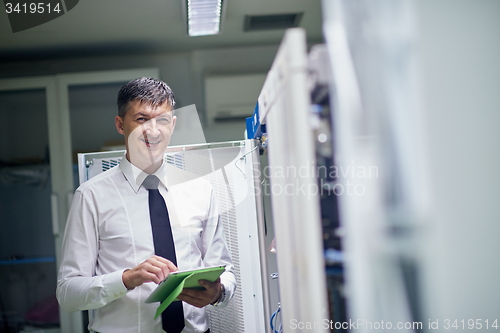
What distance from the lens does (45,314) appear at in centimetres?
279

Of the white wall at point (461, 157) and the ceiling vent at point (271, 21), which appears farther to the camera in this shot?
the ceiling vent at point (271, 21)

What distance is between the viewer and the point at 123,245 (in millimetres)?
1357

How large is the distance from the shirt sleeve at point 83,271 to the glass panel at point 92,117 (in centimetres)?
174

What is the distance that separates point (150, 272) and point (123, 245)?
0.21 meters

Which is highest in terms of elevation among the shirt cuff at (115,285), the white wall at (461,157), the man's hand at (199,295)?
the white wall at (461,157)

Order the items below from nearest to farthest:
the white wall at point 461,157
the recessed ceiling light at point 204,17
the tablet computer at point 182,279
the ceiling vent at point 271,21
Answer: the white wall at point 461,157 → the tablet computer at point 182,279 → the recessed ceiling light at point 204,17 → the ceiling vent at point 271,21

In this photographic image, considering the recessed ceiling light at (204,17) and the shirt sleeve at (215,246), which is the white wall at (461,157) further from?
the recessed ceiling light at (204,17)

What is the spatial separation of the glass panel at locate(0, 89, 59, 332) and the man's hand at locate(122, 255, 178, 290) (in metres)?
1.91

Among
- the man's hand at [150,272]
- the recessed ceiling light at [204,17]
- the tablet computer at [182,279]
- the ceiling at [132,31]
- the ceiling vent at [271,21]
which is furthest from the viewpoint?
the ceiling vent at [271,21]

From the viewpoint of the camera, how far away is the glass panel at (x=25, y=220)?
112 inches

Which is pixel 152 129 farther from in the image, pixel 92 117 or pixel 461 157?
pixel 92 117

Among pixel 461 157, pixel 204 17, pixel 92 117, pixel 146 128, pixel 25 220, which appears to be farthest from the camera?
pixel 92 117

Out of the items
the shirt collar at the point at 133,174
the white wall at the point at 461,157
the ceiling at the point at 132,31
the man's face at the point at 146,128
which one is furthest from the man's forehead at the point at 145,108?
the ceiling at the point at 132,31

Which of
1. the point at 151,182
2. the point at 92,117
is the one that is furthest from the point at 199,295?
the point at 92,117
